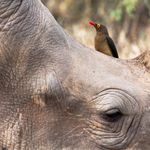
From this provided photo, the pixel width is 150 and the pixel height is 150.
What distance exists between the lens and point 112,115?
2.74 m

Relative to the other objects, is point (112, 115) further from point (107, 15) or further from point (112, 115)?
point (107, 15)

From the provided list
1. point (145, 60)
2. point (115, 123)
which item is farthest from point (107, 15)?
point (115, 123)

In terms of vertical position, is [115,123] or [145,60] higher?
[145,60]

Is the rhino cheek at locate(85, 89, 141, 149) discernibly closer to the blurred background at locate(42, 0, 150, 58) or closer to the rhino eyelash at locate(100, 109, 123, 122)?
the rhino eyelash at locate(100, 109, 123, 122)

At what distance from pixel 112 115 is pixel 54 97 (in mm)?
435

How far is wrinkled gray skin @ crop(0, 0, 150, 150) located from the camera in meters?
2.68

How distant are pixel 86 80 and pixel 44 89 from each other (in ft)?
1.01

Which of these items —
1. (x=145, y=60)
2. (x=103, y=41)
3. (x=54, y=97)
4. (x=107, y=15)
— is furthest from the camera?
(x=107, y=15)

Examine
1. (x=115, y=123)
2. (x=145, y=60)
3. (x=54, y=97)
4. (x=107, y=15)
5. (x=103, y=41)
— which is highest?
(x=107, y=15)

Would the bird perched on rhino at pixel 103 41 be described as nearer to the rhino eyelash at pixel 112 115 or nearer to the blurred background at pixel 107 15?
the rhino eyelash at pixel 112 115

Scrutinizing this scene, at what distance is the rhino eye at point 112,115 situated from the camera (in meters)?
2.70

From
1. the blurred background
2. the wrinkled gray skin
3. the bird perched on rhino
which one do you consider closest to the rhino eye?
the wrinkled gray skin

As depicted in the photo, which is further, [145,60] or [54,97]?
[145,60]

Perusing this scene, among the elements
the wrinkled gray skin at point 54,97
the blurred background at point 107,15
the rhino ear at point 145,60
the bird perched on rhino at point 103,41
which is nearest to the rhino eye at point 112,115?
the wrinkled gray skin at point 54,97
